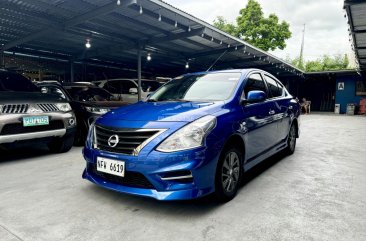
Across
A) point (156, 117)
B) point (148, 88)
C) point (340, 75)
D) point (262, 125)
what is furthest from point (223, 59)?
point (156, 117)

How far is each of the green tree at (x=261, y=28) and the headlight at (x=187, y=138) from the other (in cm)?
3202

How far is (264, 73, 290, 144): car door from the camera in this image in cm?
421

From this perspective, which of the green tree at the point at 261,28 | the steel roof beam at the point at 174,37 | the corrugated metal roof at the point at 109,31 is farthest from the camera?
the green tree at the point at 261,28

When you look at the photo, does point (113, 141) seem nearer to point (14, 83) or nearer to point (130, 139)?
point (130, 139)

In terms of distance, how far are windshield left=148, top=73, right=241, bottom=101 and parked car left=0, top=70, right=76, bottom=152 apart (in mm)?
1880

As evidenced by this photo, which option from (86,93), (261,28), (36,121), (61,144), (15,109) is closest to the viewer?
(15,109)

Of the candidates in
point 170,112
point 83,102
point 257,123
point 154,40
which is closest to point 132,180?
point 170,112

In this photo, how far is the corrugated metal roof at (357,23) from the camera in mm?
7429

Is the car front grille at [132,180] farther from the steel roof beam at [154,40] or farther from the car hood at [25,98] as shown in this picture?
the steel roof beam at [154,40]

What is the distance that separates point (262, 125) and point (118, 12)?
20.6 ft

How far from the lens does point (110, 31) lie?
10.4 meters

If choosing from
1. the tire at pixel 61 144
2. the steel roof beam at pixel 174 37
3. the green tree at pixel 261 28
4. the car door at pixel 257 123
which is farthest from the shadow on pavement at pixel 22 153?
the green tree at pixel 261 28

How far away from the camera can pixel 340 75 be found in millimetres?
22078

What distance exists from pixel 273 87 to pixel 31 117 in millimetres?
3816
